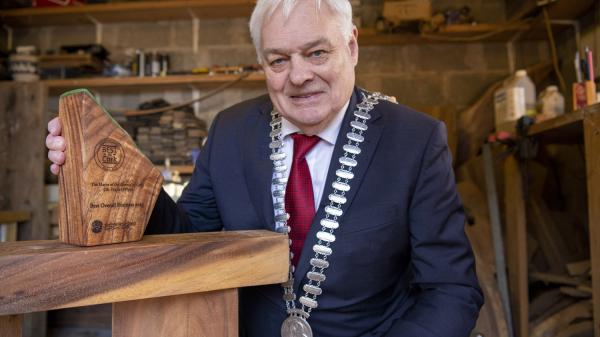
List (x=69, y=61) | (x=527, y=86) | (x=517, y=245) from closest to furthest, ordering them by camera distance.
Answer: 1. (x=517, y=245)
2. (x=527, y=86)
3. (x=69, y=61)

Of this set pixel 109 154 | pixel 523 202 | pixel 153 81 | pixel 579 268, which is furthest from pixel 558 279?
pixel 153 81

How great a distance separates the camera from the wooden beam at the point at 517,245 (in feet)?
6.04

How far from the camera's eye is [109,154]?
625mm

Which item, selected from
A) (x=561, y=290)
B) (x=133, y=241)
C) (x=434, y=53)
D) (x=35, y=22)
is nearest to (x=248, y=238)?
(x=133, y=241)

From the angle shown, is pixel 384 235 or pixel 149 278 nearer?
pixel 149 278

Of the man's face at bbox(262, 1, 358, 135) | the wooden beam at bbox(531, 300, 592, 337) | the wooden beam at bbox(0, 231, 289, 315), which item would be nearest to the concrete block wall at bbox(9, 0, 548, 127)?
the wooden beam at bbox(531, 300, 592, 337)

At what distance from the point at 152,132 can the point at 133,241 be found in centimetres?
235

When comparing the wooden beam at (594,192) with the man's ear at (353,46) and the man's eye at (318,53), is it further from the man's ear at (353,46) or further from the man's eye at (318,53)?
the man's eye at (318,53)

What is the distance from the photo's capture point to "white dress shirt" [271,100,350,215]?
1043mm

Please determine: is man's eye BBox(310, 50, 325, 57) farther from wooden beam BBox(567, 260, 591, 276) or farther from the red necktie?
wooden beam BBox(567, 260, 591, 276)

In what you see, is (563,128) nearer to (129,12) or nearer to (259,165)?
(259,165)

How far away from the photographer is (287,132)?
1.08 metres

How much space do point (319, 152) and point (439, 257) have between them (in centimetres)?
34

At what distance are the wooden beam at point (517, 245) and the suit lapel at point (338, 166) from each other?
1042 millimetres
